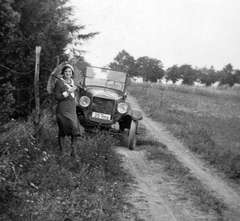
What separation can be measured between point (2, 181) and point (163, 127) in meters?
9.14

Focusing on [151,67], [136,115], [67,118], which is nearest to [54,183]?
[67,118]

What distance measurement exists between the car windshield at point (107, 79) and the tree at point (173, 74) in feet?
266

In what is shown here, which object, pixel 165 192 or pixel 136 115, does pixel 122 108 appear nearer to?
pixel 136 115

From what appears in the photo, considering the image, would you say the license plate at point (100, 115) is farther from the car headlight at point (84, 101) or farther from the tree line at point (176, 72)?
the tree line at point (176, 72)

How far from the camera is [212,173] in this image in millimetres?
6711

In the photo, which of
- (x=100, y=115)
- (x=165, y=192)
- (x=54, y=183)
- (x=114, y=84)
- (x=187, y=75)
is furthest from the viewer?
(x=187, y=75)

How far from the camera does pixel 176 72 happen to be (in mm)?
89875

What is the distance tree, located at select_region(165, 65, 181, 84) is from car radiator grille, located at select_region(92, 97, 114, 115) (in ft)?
270

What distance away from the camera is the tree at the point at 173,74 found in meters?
89.2

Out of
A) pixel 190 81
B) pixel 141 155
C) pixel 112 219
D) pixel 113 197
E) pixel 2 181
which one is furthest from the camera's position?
pixel 190 81

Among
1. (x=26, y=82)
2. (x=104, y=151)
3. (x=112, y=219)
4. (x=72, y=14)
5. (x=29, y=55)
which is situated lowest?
(x=112, y=219)

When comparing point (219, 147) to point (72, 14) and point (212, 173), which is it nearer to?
point (212, 173)

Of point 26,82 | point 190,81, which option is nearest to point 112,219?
point 26,82

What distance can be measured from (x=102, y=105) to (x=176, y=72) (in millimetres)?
84561
